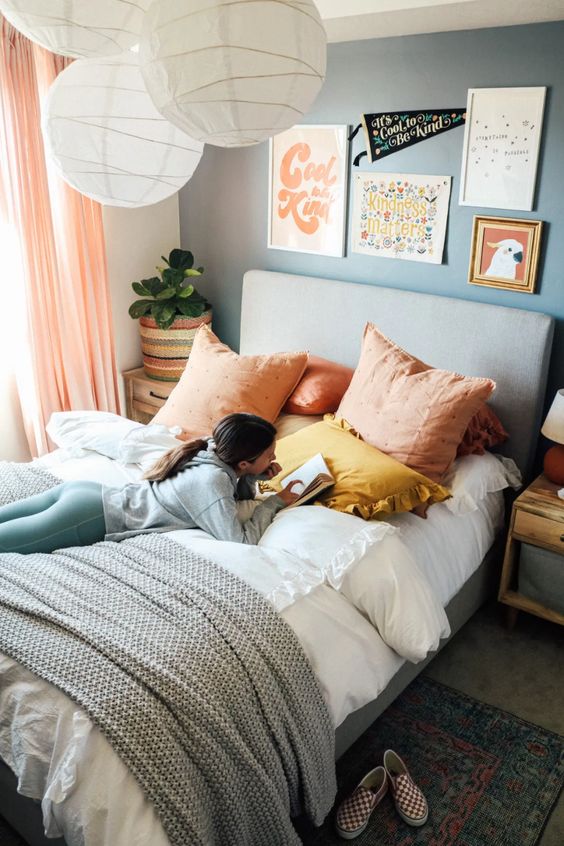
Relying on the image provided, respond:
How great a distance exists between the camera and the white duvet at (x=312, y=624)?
1.60 meters

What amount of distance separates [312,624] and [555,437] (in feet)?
3.97

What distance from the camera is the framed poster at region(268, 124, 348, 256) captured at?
3.38m

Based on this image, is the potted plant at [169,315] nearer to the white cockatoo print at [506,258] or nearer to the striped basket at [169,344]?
the striped basket at [169,344]

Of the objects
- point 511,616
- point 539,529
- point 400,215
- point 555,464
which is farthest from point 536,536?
point 400,215

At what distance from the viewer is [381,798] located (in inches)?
86.0

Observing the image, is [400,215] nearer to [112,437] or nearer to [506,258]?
[506,258]

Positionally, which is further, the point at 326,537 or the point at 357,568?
the point at 326,537

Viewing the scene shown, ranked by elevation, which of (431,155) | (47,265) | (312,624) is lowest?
(312,624)

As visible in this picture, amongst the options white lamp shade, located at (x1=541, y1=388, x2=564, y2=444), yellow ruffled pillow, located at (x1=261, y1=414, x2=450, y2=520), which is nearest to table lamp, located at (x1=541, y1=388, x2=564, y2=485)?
white lamp shade, located at (x1=541, y1=388, x2=564, y2=444)

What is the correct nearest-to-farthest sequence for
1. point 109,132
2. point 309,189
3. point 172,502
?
point 109,132, point 172,502, point 309,189

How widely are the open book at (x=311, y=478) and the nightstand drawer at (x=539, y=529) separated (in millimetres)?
729

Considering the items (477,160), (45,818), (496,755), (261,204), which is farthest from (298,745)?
(261,204)

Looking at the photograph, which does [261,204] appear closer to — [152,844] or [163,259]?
[163,259]

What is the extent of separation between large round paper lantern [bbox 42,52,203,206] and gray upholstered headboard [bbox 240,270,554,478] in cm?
164
